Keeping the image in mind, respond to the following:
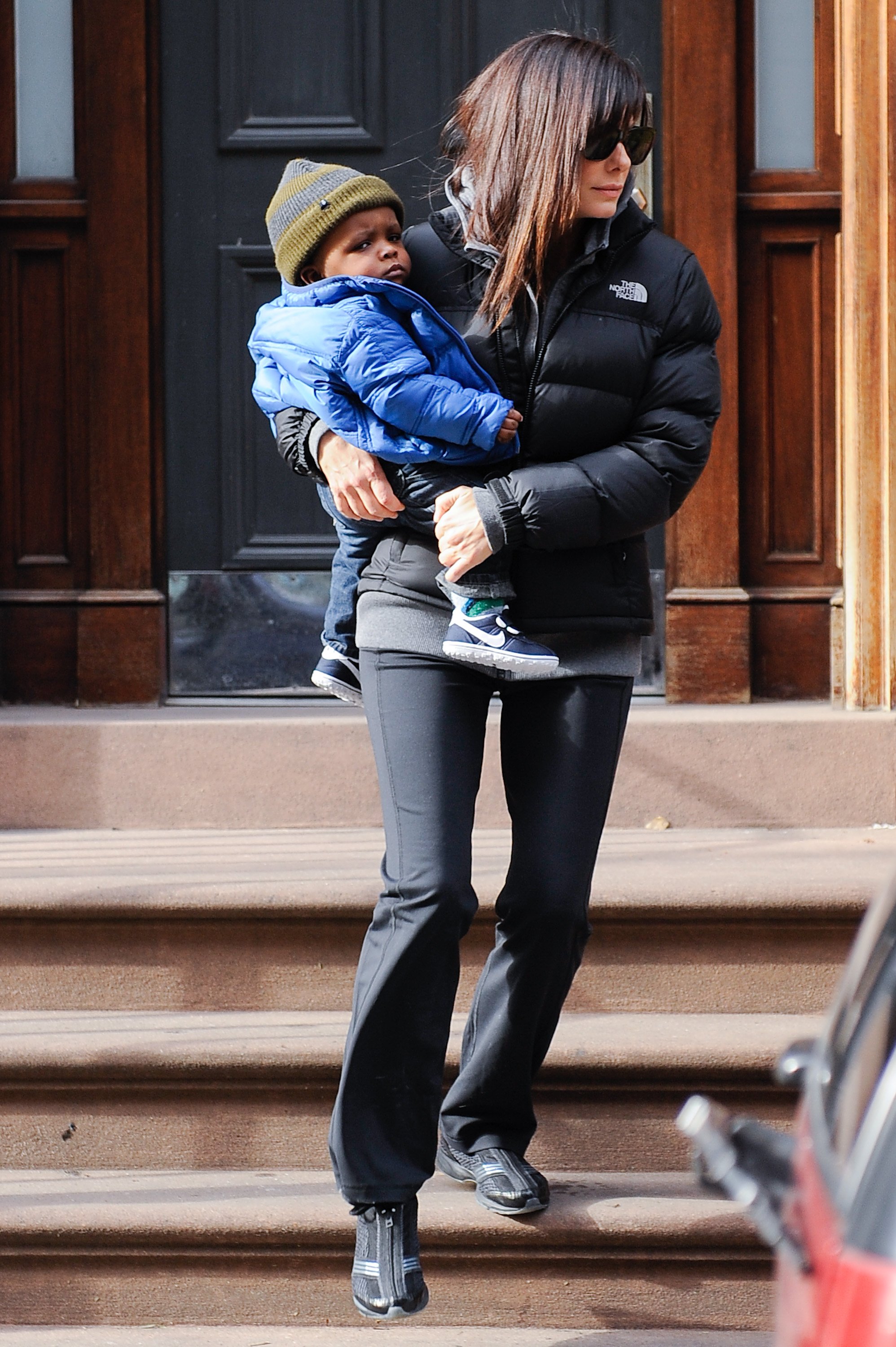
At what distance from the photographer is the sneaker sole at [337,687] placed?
2598 millimetres

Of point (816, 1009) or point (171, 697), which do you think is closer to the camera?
point (816, 1009)

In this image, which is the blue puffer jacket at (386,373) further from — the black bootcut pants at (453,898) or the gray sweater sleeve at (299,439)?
the black bootcut pants at (453,898)

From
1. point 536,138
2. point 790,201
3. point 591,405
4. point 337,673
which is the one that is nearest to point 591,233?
point 536,138

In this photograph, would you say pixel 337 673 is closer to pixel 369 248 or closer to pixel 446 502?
pixel 446 502

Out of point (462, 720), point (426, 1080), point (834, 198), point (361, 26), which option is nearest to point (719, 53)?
point (834, 198)

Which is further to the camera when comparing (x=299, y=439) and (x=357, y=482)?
(x=299, y=439)

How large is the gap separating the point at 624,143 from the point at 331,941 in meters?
1.66

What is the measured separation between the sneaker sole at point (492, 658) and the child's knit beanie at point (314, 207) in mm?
677

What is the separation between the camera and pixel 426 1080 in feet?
7.55

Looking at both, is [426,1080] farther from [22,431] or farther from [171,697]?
[22,431]

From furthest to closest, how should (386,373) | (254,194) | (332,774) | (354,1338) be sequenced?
(254,194), (332,774), (354,1338), (386,373)

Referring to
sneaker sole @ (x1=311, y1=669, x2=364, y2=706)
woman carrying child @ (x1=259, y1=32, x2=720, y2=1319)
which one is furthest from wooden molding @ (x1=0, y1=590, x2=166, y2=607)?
woman carrying child @ (x1=259, y1=32, x2=720, y2=1319)

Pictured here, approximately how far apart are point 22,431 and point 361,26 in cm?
156

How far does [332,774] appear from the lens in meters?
3.83
